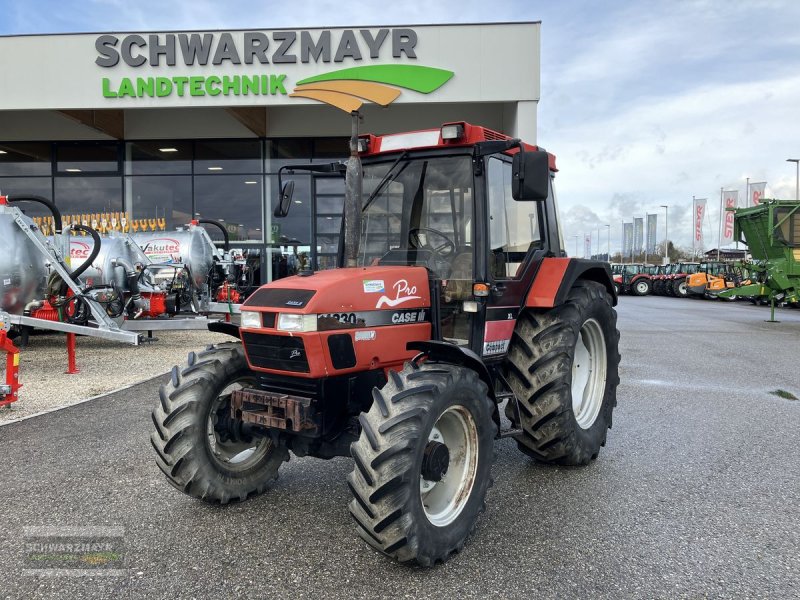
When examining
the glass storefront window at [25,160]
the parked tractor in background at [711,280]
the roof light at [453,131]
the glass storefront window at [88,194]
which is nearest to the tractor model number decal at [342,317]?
the roof light at [453,131]

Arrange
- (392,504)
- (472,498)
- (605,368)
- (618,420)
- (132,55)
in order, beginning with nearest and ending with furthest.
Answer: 1. (392,504)
2. (472,498)
3. (605,368)
4. (618,420)
5. (132,55)

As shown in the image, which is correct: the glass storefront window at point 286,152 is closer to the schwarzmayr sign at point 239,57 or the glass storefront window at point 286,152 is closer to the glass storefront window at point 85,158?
the schwarzmayr sign at point 239,57

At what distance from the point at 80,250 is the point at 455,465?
1125 cm

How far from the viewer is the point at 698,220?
160ft

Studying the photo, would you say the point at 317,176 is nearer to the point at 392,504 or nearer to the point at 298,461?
the point at 298,461

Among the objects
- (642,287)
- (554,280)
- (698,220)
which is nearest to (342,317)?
(554,280)

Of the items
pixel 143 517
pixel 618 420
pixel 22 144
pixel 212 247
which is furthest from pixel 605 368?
pixel 22 144

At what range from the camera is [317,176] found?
4781 mm

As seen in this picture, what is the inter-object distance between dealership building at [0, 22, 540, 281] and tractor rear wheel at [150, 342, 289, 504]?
9987mm

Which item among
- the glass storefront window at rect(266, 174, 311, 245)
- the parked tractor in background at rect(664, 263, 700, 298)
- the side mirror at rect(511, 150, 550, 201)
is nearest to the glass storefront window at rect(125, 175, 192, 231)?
the glass storefront window at rect(266, 174, 311, 245)

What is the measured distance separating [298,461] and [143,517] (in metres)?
1.27

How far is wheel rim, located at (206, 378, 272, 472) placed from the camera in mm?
3732

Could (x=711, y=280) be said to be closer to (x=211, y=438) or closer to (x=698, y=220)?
(x=698, y=220)

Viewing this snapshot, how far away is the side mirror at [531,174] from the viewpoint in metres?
3.51
